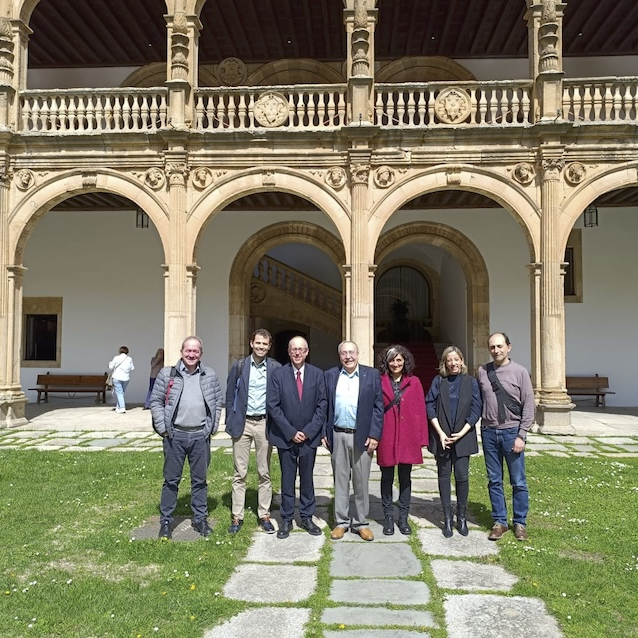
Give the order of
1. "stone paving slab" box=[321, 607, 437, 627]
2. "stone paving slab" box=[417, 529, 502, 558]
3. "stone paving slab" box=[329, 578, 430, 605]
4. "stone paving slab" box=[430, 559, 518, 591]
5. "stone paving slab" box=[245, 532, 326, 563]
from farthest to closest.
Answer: "stone paving slab" box=[417, 529, 502, 558] < "stone paving slab" box=[245, 532, 326, 563] < "stone paving slab" box=[430, 559, 518, 591] < "stone paving slab" box=[329, 578, 430, 605] < "stone paving slab" box=[321, 607, 437, 627]

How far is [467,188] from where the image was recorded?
10047 millimetres

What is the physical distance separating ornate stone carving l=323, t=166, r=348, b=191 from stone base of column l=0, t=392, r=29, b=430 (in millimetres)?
6870

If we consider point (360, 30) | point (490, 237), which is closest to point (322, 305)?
point (490, 237)

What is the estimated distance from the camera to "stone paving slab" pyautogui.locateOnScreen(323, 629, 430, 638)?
9.52 feet

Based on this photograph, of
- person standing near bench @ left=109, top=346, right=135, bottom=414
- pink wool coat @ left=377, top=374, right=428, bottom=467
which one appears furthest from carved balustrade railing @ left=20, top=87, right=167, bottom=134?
pink wool coat @ left=377, top=374, right=428, bottom=467

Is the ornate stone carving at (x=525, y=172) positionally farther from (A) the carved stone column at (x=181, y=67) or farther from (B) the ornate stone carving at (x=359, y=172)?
(A) the carved stone column at (x=181, y=67)

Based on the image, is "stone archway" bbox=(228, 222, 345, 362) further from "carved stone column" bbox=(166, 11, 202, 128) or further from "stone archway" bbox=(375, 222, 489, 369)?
"carved stone column" bbox=(166, 11, 202, 128)

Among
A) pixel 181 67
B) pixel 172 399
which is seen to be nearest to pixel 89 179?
pixel 181 67

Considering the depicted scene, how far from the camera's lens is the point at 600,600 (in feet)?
10.7

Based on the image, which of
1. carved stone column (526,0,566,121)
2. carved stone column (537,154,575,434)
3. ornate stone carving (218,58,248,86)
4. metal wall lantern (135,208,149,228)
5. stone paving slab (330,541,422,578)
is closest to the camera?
stone paving slab (330,541,422,578)

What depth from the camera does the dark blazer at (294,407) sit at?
4.46 m

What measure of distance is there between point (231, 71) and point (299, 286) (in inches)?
226

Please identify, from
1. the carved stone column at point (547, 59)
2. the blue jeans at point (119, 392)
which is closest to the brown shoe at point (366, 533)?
the carved stone column at point (547, 59)

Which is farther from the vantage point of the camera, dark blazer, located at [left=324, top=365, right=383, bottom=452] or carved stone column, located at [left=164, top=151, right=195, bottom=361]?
carved stone column, located at [left=164, top=151, right=195, bottom=361]
